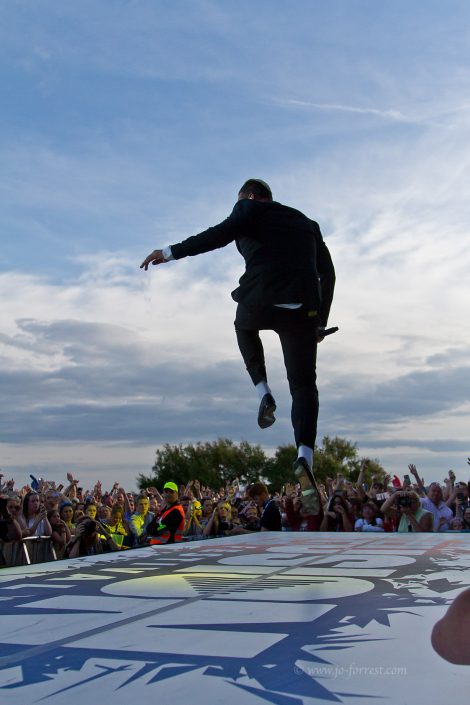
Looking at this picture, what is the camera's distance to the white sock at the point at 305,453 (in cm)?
452

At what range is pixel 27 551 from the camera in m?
9.02

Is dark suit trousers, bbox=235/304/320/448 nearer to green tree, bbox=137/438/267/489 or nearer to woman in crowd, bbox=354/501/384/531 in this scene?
woman in crowd, bbox=354/501/384/531

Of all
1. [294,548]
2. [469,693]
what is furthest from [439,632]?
[294,548]

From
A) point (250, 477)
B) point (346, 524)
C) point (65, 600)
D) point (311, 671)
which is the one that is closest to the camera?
point (311, 671)

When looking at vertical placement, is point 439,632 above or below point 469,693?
above

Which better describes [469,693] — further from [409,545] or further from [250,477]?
[250,477]

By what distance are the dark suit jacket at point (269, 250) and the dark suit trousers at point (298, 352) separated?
0.28ft

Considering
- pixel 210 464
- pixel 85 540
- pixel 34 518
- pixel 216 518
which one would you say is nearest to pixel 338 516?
pixel 216 518

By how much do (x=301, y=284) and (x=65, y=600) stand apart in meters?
2.30

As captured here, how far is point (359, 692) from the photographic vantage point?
182 cm

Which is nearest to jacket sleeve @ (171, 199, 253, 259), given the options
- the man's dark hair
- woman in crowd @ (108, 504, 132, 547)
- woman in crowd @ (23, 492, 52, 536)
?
the man's dark hair

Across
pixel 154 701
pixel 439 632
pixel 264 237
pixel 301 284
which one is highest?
pixel 264 237

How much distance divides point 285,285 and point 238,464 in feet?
169

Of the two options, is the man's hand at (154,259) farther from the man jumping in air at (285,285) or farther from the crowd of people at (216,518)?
the crowd of people at (216,518)
